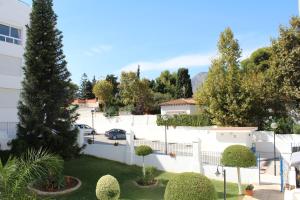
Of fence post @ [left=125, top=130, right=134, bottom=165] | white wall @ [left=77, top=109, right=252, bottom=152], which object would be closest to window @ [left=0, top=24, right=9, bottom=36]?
fence post @ [left=125, top=130, right=134, bottom=165]

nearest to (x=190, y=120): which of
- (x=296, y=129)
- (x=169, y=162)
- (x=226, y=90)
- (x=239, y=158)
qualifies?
(x=226, y=90)

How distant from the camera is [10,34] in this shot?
94.0 feet

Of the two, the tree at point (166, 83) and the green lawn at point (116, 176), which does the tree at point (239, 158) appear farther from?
the tree at point (166, 83)

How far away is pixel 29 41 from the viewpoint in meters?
20.9

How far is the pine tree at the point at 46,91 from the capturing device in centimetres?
2020

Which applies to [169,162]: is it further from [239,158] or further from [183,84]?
[183,84]

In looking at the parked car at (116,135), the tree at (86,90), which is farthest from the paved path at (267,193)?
the tree at (86,90)

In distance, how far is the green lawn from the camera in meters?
19.3

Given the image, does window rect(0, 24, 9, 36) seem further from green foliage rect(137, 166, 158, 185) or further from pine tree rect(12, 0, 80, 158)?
green foliage rect(137, 166, 158, 185)

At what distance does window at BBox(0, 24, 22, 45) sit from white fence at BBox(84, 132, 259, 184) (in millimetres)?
10709

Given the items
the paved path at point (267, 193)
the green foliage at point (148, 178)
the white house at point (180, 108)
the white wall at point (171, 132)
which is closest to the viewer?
the paved path at point (267, 193)

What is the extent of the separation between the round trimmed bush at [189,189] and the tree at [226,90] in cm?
2029

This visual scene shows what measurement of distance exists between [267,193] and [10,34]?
2266cm

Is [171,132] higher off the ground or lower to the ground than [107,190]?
higher
